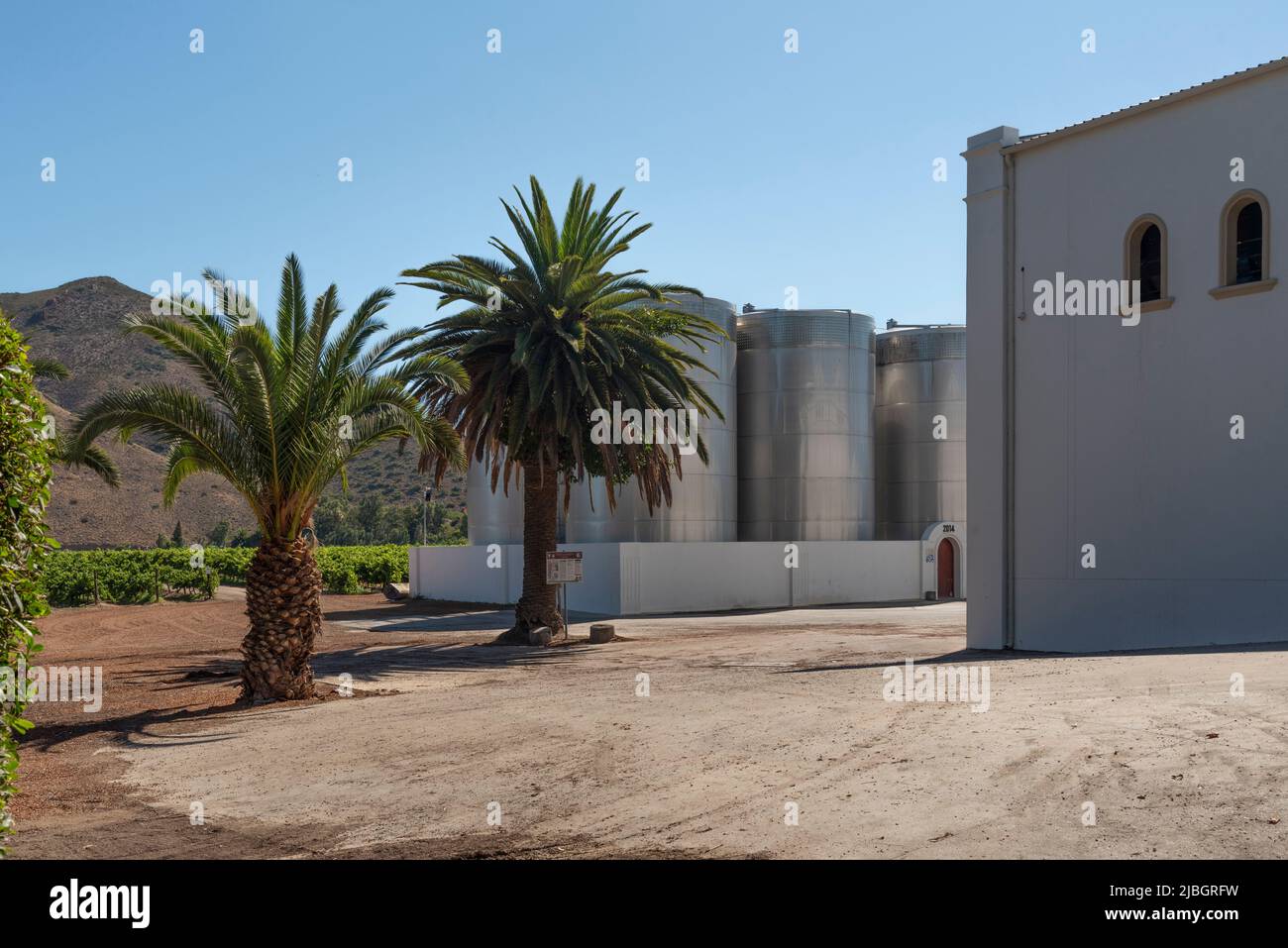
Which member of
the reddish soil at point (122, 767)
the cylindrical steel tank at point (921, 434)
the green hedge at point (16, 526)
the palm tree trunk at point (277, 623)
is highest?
the cylindrical steel tank at point (921, 434)

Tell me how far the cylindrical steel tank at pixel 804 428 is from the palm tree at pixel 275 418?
2409 centimetres

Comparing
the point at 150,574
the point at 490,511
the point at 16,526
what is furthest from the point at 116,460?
the point at 16,526

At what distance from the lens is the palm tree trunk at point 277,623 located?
620 inches

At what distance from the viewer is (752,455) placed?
40.2m

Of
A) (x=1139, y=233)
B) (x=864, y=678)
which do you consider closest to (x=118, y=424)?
(x=864, y=678)

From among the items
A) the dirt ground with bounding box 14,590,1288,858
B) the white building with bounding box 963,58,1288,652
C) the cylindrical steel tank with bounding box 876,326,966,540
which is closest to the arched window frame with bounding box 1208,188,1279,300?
the white building with bounding box 963,58,1288,652

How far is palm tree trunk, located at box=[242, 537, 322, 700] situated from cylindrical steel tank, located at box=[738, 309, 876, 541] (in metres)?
25.1

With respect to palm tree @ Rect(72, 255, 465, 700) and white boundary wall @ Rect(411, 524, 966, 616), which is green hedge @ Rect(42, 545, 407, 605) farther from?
palm tree @ Rect(72, 255, 465, 700)

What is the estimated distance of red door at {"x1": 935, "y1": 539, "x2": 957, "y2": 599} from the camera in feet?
136

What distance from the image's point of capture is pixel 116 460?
9119 centimetres

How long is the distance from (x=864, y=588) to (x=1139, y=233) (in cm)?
2145

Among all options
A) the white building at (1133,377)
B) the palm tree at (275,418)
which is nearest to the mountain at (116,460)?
the white building at (1133,377)

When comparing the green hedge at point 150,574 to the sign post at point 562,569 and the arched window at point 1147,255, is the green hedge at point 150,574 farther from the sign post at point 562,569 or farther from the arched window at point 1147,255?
the arched window at point 1147,255

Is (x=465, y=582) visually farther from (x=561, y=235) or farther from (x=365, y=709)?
(x=365, y=709)
